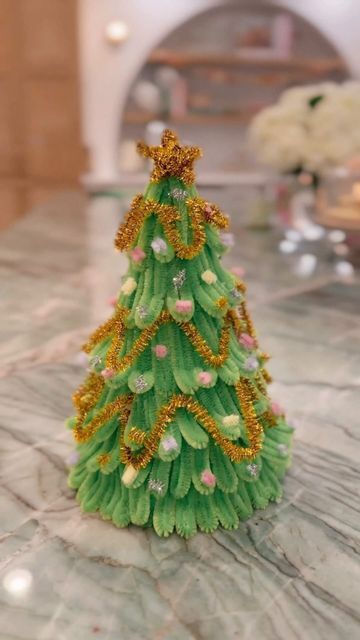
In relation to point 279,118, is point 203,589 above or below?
below

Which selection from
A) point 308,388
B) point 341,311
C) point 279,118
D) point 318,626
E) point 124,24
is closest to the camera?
point 318,626

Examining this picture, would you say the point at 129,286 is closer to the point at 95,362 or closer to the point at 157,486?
the point at 95,362

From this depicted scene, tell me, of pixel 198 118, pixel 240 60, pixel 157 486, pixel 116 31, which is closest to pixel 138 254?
pixel 157 486

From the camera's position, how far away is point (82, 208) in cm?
281

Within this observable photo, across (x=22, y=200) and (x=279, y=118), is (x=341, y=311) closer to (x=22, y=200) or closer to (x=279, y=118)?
(x=279, y=118)

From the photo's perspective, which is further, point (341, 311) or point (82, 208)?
point (82, 208)

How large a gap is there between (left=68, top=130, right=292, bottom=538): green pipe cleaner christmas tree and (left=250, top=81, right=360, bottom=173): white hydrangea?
1.55 m

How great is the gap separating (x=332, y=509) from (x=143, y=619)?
280 mm

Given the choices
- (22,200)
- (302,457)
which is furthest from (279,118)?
(22,200)

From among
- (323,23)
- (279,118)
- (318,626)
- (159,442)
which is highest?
(323,23)

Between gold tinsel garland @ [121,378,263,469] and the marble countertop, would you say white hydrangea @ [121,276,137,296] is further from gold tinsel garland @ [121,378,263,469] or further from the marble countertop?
the marble countertop

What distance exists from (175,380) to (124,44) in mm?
3394

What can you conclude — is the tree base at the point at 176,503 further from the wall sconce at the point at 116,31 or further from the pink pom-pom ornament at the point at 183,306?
the wall sconce at the point at 116,31

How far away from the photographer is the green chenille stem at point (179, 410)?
0.71 m
